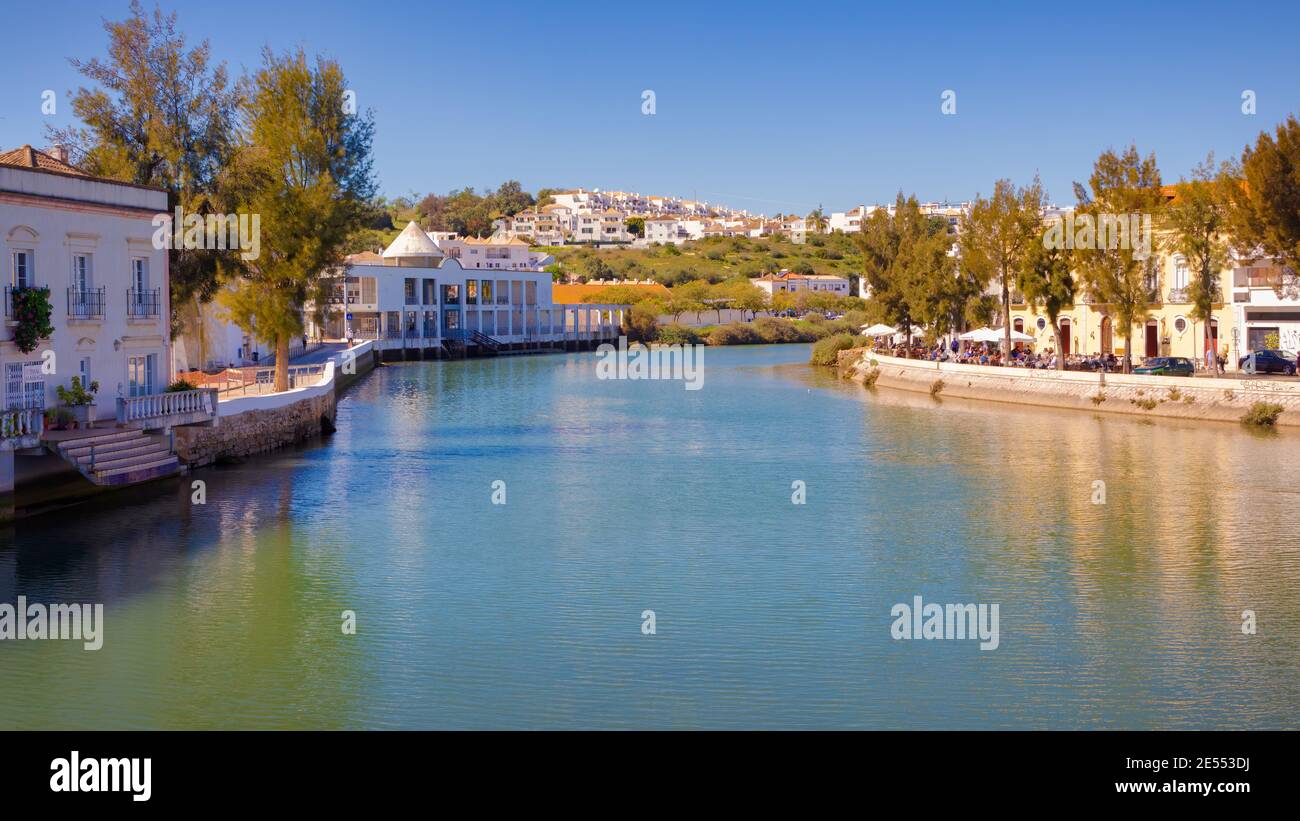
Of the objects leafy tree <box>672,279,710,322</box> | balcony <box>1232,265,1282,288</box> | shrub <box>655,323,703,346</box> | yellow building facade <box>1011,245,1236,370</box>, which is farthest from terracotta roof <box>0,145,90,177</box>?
leafy tree <box>672,279,710,322</box>

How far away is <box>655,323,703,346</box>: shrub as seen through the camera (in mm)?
101062

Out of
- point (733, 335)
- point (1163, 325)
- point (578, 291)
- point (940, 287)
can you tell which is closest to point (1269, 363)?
point (1163, 325)

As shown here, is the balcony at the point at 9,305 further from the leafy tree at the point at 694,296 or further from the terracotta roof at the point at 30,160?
the leafy tree at the point at 694,296

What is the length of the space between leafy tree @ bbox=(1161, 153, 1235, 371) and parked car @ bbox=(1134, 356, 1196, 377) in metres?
1.66

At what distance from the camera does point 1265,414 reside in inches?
1406

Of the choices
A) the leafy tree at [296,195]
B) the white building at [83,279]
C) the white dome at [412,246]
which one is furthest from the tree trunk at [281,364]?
the white dome at [412,246]

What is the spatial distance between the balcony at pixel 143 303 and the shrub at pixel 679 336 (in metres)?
73.8

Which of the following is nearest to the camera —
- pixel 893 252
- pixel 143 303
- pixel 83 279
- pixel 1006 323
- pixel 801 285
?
pixel 83 279

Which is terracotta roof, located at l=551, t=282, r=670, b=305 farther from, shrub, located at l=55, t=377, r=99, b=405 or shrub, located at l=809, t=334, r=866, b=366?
shrub, located at l=55, t=377, r=99, b=405

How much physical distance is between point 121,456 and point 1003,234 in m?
37.6

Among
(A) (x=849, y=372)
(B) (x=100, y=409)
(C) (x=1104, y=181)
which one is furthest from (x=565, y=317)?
(B) (x=100, y=409)

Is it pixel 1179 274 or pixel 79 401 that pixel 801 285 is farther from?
pixel 79 401

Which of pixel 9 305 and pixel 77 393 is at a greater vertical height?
pixel 9 305
